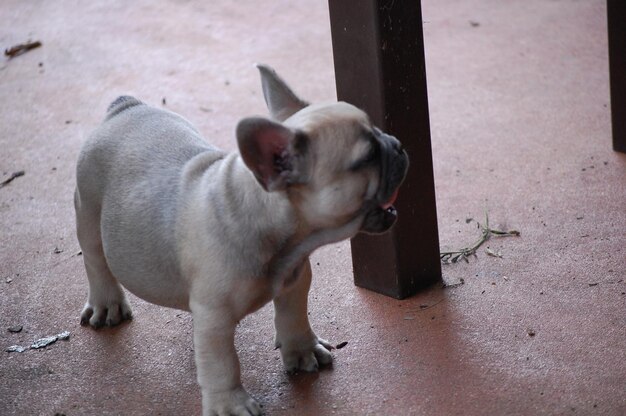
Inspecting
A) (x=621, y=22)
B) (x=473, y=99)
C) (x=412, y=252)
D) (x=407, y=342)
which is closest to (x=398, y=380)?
(x=407, y=342)

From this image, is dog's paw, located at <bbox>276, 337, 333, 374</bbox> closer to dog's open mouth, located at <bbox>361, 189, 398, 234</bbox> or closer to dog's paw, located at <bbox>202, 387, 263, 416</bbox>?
dog's paw, located at <bbox>202, 387, 263, 416</bbox>

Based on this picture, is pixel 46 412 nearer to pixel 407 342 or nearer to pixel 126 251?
pixel 126 251

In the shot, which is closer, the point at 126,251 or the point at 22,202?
the point at 126,251

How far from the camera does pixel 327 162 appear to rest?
3090 millimetres

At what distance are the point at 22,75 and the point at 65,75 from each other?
0.39 metres

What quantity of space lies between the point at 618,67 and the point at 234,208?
3095 mm

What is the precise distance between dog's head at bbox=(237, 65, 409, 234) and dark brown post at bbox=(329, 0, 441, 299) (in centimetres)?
75

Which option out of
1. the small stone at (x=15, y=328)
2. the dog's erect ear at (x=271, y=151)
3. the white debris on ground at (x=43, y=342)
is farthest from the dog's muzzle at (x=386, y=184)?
the small stone at (x=15, y=328)

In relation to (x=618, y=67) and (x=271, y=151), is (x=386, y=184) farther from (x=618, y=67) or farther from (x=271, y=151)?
(x=618, y=67)

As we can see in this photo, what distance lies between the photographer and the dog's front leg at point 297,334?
12.3 feet

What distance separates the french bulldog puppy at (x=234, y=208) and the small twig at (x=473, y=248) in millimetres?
975

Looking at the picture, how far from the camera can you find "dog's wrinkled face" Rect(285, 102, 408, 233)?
3.10 m

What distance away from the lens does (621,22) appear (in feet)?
17.4

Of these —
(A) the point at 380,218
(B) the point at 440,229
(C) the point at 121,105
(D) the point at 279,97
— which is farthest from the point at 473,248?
(C) the point at 121,105
